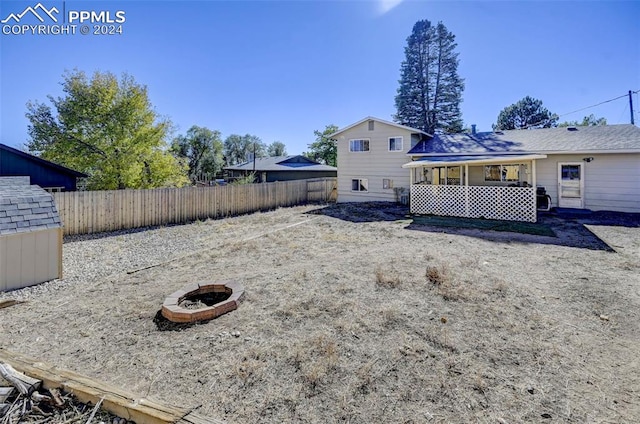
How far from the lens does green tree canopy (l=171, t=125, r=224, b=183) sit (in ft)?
133

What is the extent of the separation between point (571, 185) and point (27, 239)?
18.6 meters

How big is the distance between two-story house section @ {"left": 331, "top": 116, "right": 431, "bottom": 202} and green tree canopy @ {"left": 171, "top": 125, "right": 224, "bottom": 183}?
26.4 meters

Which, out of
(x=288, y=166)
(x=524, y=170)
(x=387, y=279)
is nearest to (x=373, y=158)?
(x=524, y=170)

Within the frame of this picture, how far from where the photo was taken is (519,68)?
20406 millimetres

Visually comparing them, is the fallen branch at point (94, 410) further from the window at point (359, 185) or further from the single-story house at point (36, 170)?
the window at point (359, 185)

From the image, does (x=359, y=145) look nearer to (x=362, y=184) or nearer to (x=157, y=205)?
(x=362, y=184)

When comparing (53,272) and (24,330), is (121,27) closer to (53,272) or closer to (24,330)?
(53,272)

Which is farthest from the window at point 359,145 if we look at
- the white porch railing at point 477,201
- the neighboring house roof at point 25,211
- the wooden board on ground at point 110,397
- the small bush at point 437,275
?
the wooden board on ground at point 110,397

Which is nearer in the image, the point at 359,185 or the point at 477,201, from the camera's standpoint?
the point at 477,201

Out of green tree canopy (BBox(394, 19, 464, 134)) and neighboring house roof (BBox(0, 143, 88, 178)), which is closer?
neighboring house roof (BBox(0, 143, 88, 178))

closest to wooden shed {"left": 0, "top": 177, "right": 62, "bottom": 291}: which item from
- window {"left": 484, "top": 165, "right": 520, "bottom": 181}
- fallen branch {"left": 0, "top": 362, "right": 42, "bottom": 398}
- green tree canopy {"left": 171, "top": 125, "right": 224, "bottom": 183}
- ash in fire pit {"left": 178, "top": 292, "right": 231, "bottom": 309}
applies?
ash in fire pit {"left": 178, "top": 292, "right": 231, "bottom": 309}

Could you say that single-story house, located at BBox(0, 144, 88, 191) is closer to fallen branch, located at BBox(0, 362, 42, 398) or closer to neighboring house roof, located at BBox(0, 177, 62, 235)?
neighboring house roof, located at BBox(0, 177, 62, 235)

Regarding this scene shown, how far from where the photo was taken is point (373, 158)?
60.7 ft

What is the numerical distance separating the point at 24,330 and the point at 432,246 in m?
8.02
